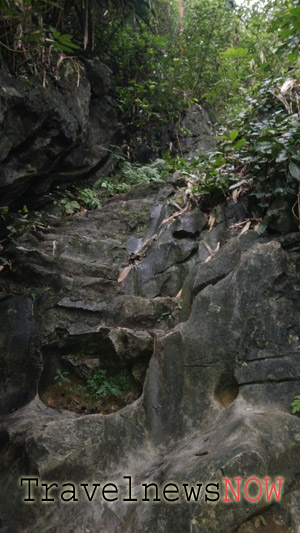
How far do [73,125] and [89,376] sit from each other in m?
3.95

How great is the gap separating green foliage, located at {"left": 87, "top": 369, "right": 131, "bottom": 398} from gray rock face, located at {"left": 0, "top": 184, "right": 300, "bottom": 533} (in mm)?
129

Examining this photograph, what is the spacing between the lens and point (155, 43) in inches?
383

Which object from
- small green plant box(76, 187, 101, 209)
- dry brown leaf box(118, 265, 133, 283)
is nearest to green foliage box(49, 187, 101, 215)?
small green plant box(76, 187, 101, 209)

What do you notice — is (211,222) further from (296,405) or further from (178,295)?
(296,405)

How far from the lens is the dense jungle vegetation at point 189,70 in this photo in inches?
183

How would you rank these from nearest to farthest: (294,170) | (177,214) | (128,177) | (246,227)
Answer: (294,170), (246,227), (177,214), (128,177)

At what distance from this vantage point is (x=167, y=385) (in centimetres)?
400

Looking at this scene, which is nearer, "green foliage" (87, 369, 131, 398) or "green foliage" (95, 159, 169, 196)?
"green foliage" (87, 369, 131, 398)

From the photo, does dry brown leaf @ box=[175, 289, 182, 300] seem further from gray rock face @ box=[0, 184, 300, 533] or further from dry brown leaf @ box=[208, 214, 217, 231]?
dry brown leaf @ box=[208, 214, 217, 231]

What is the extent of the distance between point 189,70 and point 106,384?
8815 mm

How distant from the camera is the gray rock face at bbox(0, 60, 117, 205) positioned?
501 cm

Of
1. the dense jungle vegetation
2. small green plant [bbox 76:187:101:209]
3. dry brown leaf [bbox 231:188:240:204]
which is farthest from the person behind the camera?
small green plant [bbox 76:187:101:209]

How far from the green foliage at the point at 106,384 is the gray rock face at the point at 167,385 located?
0.42ft

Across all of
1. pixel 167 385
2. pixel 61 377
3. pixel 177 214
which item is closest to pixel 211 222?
pixel 177 214
